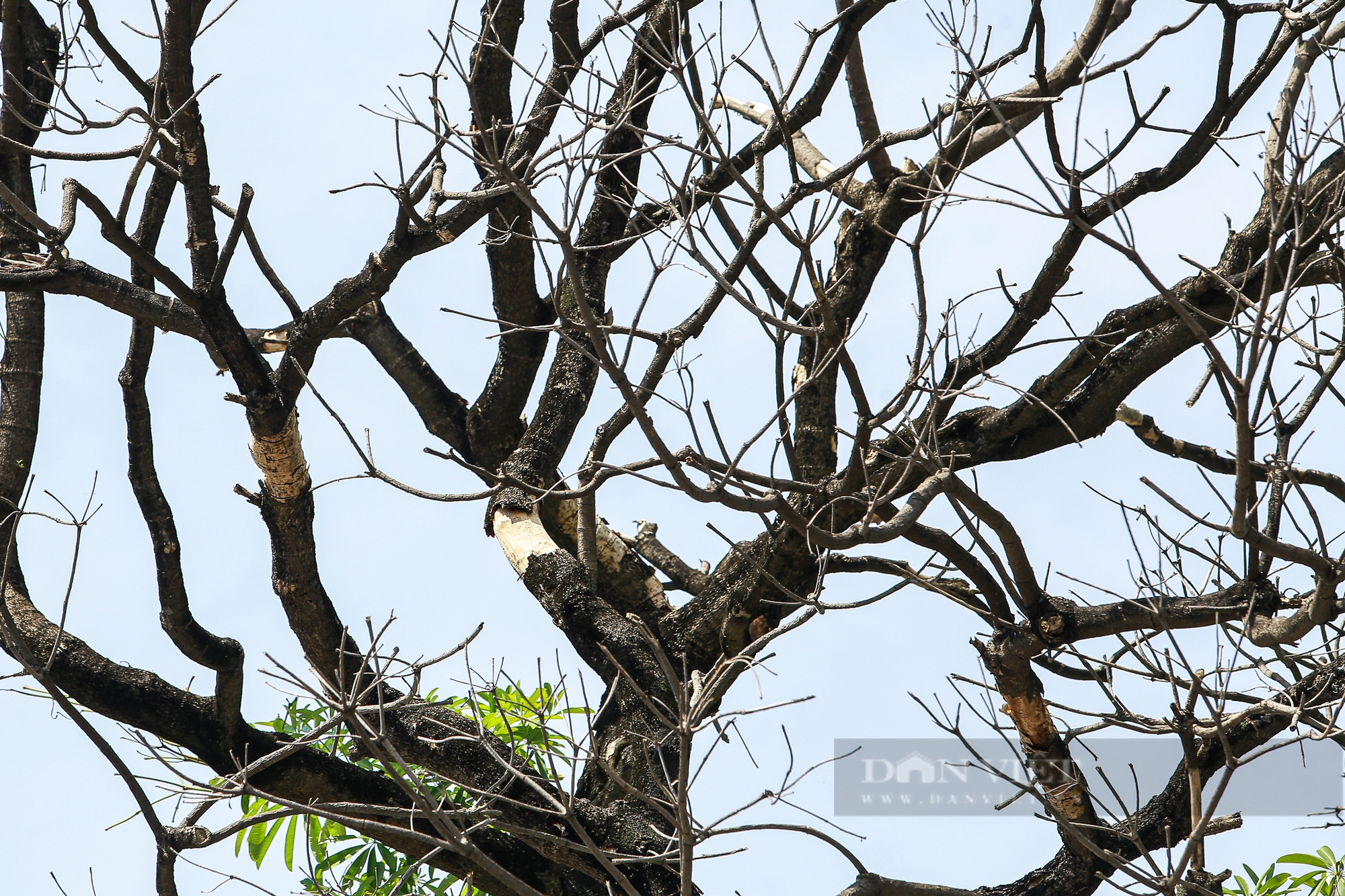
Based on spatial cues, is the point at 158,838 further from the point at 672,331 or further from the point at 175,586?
the point at 672,331

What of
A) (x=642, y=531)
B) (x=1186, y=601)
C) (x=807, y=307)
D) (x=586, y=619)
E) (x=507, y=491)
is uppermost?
(x=642, y=531)

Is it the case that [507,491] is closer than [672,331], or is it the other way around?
[672,331]

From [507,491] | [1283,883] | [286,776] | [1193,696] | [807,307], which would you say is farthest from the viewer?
[507,491]

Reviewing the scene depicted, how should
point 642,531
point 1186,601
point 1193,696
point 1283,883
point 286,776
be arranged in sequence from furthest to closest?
1. point 642,531
2. point 1283,883
3. point 286,776
4. point 1186,601
5. point 1193,696

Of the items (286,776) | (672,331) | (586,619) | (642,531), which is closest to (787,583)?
(586,619)

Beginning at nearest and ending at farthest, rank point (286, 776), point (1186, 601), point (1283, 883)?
point (1186, 601)
point (286, 776)
point (1283, 883)

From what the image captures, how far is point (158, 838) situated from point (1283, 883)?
3.12m

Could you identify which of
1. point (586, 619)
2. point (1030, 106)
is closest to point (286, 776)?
point (586, 619)

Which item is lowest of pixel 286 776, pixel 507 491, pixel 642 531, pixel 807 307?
pixel 286 776

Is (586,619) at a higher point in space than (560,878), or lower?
higher

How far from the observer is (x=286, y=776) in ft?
9.77

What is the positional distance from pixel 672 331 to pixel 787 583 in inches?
35.6

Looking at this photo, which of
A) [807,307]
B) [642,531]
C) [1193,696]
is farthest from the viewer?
[642,531]

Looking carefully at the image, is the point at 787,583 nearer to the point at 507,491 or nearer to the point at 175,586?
the point at 507,491
